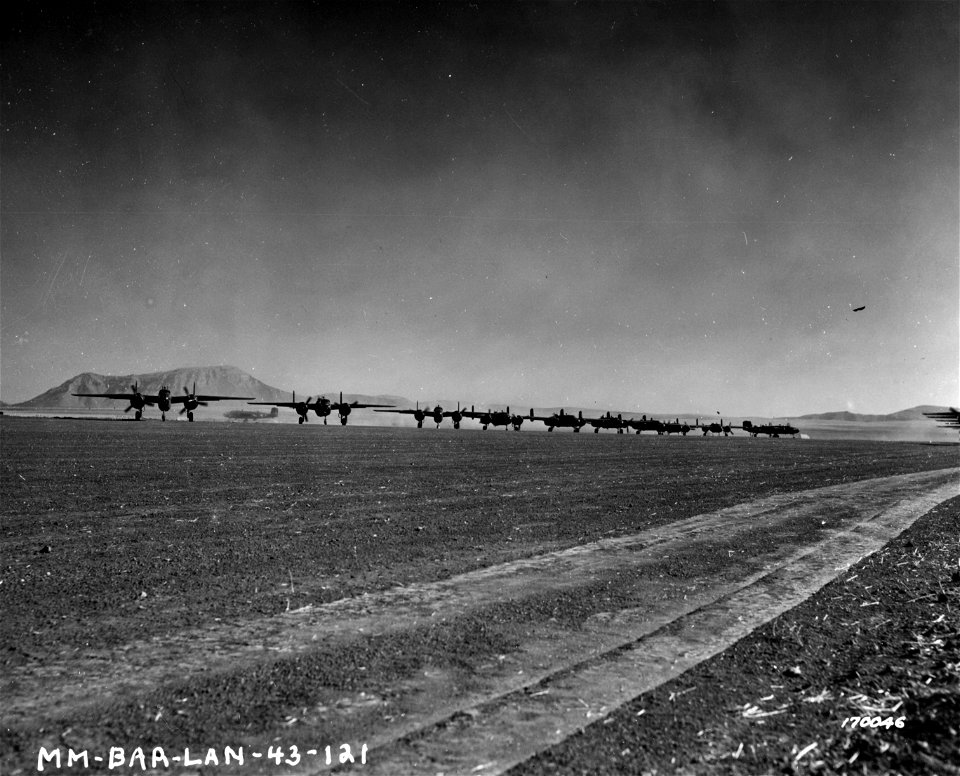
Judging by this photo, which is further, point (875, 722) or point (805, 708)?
point (805, 708)

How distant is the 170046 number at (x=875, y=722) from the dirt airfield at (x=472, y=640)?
22mm

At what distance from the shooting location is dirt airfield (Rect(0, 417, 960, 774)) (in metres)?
3.34

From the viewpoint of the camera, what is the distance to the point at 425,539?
9328 mm

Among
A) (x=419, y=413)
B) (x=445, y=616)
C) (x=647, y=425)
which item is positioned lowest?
(x=445, y=616)

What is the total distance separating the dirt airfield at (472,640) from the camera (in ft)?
11.0

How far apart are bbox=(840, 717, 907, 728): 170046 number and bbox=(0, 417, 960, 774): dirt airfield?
22 mm

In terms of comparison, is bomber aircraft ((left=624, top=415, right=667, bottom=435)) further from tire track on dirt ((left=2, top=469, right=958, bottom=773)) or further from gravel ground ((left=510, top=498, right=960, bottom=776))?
gravel ground ((left=510, top=498, right=960, bottom=776))

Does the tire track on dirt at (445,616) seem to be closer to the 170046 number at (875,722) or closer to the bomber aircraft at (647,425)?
the 170046 number at (875,722)

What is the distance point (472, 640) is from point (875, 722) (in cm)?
289

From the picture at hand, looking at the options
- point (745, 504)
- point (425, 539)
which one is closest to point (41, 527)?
point (425, 539)

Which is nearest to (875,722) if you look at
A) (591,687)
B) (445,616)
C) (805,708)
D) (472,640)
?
(805,708)

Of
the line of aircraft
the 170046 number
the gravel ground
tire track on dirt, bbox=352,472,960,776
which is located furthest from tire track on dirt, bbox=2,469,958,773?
the line of aircraft

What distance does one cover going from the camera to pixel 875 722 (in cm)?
362

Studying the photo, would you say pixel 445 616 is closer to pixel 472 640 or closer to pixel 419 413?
pixel 472 640
